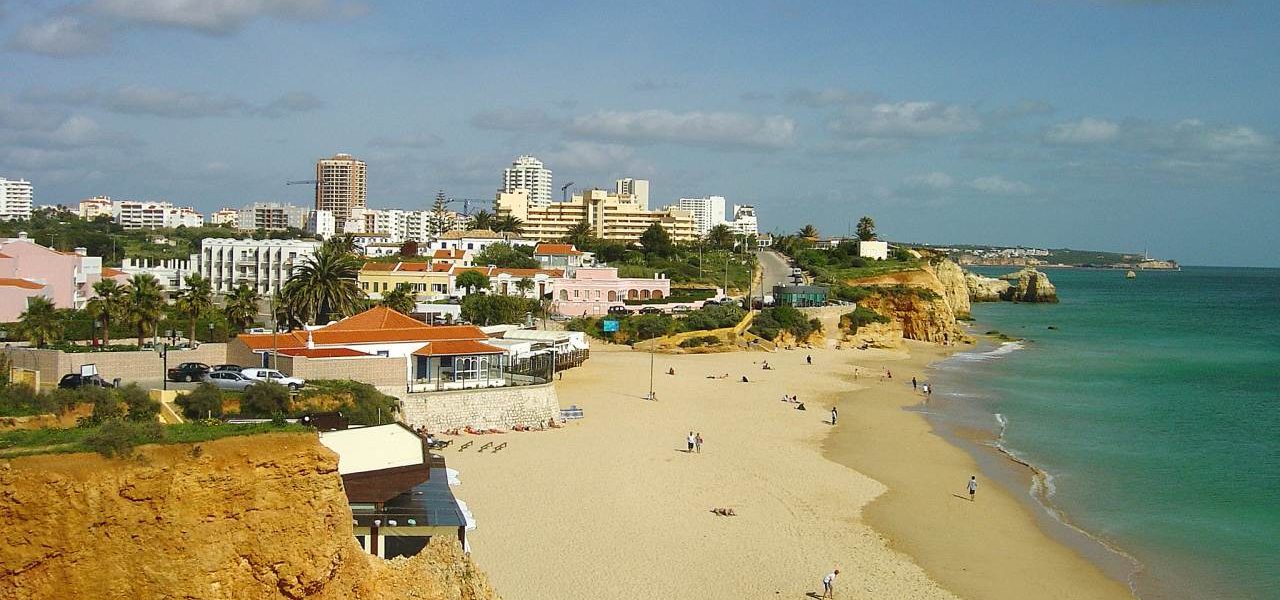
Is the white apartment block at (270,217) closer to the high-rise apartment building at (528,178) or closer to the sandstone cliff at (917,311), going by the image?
the high-rise apartment building at (528,178)

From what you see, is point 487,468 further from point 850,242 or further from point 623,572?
point 850,242

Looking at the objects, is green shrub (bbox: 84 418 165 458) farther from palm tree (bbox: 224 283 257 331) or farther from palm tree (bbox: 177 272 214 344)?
palm tree (bbox: 224 283 257 331)

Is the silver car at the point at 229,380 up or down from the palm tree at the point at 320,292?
down

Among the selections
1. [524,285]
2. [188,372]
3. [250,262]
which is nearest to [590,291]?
[524,285]

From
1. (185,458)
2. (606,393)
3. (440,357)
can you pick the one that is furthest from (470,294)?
(185,458)

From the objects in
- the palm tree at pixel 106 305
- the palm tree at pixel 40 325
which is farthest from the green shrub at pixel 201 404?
the palm tree at pixel 106 305

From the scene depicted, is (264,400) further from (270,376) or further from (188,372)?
(188,372)

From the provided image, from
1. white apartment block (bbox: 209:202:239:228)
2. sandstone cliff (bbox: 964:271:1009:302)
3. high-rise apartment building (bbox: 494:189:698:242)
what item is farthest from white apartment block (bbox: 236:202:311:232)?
sandstone cliff (bbox: 964:271:1009:302)
